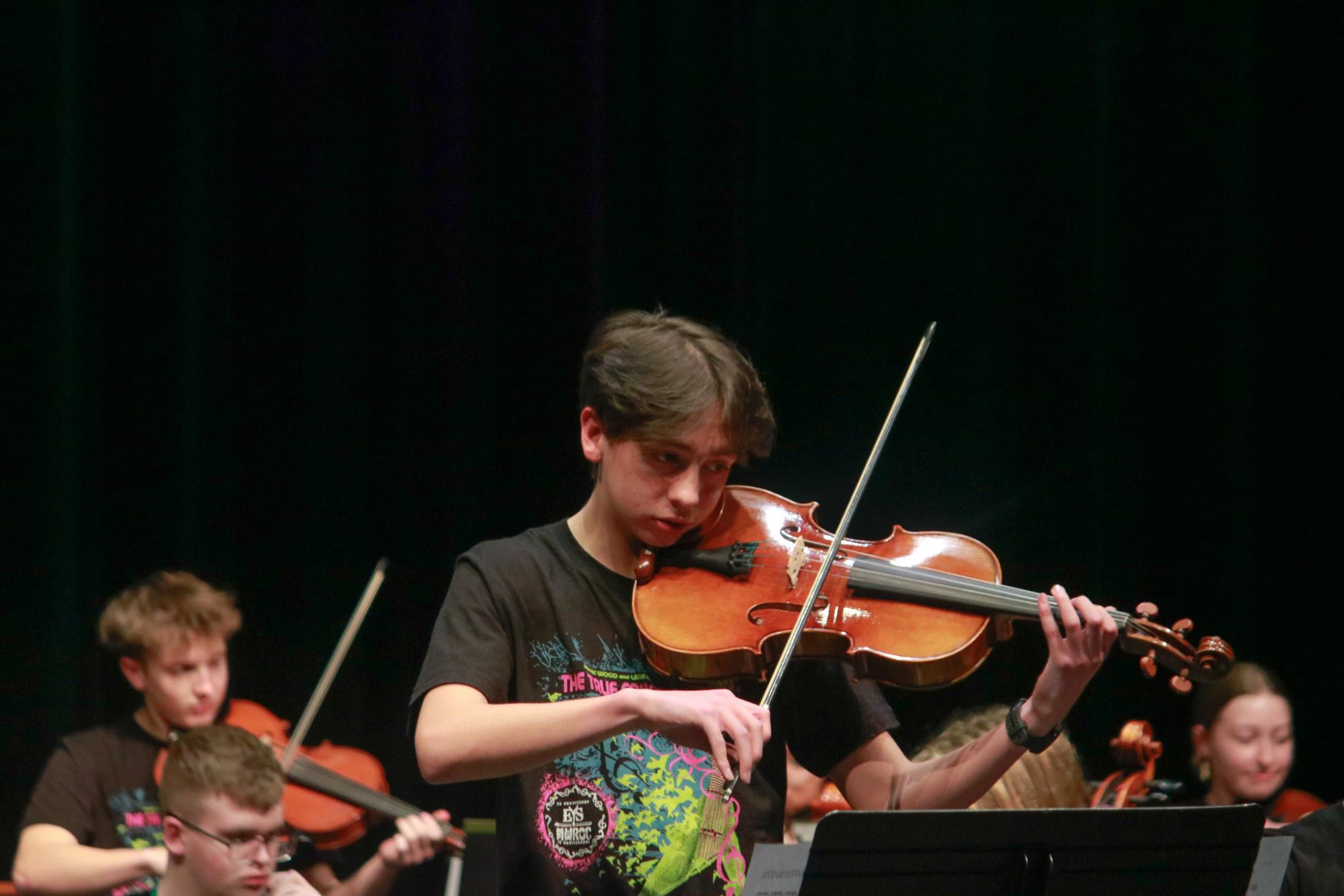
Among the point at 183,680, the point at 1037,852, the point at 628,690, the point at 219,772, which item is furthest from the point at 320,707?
the point at 1037,852

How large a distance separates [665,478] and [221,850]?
106cm

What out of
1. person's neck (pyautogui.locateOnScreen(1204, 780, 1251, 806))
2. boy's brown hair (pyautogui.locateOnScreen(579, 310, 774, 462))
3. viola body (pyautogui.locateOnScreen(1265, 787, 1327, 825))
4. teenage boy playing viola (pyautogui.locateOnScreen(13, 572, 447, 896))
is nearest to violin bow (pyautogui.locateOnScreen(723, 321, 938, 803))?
boy's brown hair (pyautogui.locateOnScreen(579, 310, 774, 462))

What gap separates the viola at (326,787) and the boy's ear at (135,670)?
173mm

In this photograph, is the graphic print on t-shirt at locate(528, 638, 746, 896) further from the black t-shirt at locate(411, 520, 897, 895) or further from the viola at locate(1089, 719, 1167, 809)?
the viola at locate(1089, 719, 1167, 809)

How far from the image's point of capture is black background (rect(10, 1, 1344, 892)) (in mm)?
3416

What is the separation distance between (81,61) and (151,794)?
1.82m

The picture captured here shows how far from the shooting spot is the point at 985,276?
146 inches

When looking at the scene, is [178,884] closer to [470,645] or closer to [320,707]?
[470,645]

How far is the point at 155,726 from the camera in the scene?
306 cm

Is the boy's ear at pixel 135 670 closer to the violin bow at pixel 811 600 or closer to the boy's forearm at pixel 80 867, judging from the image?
the boy's forearm at pixel 80 867

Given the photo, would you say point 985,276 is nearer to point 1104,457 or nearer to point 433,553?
point 1104,457

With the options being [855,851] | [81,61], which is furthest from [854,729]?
[81,61]

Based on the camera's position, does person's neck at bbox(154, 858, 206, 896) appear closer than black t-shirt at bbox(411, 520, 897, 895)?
No

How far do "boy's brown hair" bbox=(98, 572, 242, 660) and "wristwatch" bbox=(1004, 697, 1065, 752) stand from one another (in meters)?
2.00
